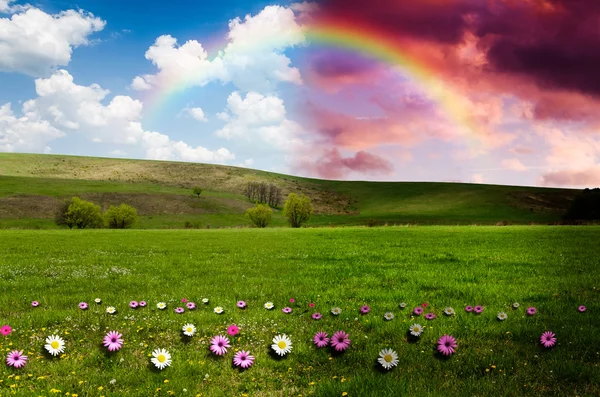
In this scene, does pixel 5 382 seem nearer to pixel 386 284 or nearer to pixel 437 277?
pixel 386 284

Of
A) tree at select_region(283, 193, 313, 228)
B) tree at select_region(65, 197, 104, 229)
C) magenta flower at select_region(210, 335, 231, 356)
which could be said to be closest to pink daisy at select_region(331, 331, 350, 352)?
magenta flower at select_region(210, 335, 231, 356)

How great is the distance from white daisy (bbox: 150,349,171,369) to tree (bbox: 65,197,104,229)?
3467 inches

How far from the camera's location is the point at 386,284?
43.3 ft

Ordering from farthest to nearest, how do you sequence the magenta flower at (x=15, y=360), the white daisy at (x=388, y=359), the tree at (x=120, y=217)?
the tree at (x=120, y=217) < the magenta flower at (x=15, y=360) < the white daisy at (x=388, y=359)

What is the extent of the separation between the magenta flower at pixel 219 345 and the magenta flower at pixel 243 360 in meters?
0.33

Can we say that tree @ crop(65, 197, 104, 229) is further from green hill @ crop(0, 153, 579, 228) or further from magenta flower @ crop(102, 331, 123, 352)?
magenta flower @ crop(102, 331, 123, 352)

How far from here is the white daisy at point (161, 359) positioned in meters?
6.59

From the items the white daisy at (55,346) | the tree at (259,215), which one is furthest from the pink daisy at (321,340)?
the tree at (259,215)

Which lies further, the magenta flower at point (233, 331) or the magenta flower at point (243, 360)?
the magenta flower at point (233, 331)

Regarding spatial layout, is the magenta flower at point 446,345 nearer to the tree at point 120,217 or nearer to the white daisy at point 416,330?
the white daisy at point 416,330

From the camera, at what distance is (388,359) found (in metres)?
6.56

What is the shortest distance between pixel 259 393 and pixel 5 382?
3997mm

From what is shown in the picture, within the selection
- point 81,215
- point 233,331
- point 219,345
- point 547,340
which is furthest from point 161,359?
point 81,215

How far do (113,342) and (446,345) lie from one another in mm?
5966
